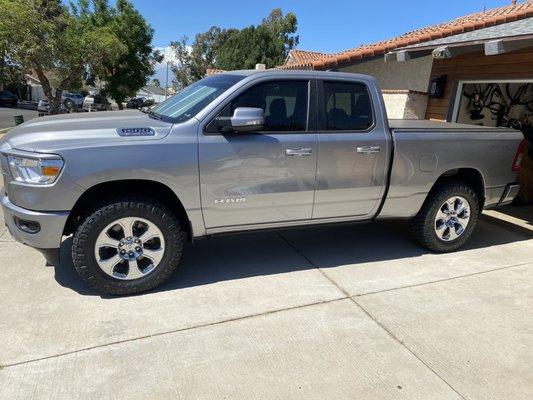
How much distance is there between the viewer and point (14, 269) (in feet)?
13.2

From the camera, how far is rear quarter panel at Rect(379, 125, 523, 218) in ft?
14.9

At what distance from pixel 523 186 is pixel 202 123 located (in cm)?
656

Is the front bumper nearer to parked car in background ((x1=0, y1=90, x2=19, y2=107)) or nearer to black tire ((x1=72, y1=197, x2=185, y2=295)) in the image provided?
black tire ((x1=72, y1=197, x2=185, y2=295))

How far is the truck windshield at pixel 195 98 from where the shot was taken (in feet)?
12.6

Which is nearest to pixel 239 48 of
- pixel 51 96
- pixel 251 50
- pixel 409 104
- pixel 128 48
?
pixel 251 50

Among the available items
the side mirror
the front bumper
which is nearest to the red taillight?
the side mirror

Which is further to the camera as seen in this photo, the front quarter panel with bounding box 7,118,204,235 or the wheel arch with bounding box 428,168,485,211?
the wheel arch with bounding box 428,168,485,211

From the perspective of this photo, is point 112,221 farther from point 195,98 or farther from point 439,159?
point 439,159

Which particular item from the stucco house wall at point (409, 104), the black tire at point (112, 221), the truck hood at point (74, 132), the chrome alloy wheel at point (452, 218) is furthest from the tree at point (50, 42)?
the chrome alloy wheel at point (452, 218)

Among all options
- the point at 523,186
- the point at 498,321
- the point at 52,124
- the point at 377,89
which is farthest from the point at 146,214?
the point at 523,186

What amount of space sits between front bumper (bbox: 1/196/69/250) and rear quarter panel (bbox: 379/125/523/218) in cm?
316

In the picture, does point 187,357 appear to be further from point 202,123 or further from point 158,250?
point 202,123

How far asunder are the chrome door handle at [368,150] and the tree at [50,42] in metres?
12.5

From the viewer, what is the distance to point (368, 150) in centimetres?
431
